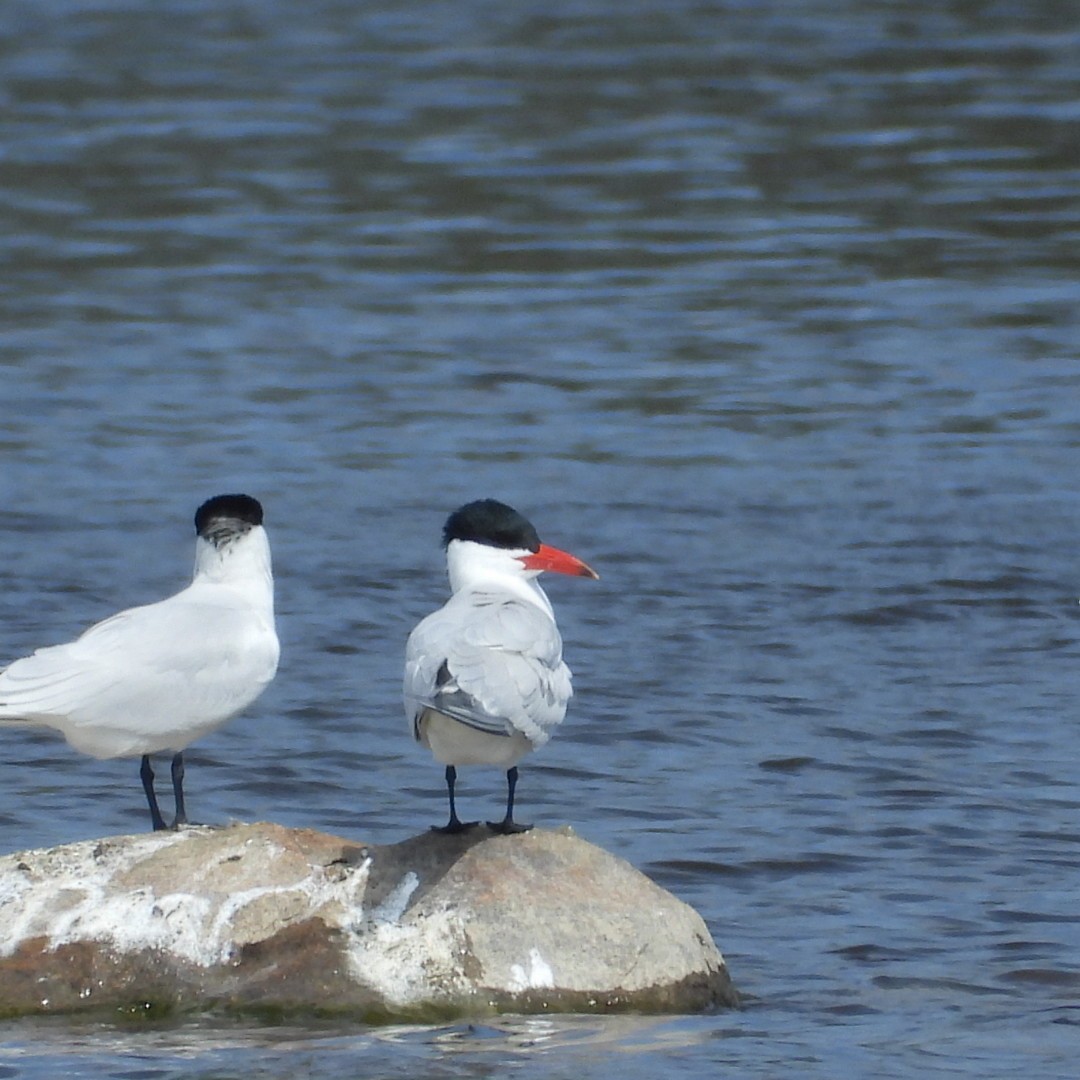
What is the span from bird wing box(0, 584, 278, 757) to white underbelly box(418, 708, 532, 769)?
0.71 m

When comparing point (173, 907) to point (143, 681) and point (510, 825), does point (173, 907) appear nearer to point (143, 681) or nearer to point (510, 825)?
point (143, 681)

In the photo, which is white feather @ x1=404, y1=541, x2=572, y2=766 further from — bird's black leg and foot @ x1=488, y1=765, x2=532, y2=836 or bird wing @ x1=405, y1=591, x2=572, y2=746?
bird's black leg and foot @ x1=488, y1=765, x2=532, y2=836

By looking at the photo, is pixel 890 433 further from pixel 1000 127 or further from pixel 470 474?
pixel 1000 127

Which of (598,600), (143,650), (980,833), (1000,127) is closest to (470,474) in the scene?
(598,600)

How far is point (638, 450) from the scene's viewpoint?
41.4 feet

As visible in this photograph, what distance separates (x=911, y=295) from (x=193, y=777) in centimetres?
787

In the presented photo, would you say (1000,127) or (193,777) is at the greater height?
(1000,127)

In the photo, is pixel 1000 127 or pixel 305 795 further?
pixel 1000 127

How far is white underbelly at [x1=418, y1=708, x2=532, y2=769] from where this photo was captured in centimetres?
605

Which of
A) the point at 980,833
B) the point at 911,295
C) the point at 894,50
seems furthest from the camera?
the point at 894,50

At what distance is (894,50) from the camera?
23359 millimetres

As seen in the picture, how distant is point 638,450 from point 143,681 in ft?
20.4

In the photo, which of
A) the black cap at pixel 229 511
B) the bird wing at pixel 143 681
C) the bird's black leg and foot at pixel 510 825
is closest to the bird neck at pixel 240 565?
the black cap at pixel 229 511

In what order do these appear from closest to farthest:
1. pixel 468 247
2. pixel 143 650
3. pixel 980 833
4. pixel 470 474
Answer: pixel 143 650 → pixel 980 833 → pixel 470 474 → pixel 468 247
